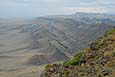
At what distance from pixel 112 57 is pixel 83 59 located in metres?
2.33

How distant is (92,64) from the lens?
1698 centimetres

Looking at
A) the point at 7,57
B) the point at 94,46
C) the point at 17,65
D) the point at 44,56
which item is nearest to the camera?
the point at 94,46

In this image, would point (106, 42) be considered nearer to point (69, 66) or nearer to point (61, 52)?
point (69, 66)

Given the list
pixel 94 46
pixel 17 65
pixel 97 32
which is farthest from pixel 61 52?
pixel 94 46

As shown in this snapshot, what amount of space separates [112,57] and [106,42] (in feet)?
8.94

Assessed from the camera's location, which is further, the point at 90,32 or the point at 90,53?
the point at 90,32

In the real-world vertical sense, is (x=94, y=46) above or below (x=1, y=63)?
above

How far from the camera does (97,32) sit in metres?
186

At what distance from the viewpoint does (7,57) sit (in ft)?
457

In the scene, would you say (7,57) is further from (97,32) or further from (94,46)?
(94,46)

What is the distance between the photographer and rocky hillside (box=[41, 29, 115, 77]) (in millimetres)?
15523

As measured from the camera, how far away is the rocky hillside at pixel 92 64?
1552 centimetres

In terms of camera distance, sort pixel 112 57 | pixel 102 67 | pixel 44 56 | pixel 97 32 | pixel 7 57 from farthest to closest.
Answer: pixel 97 32, pixel 7 57, pixel 44 56, pixel 112 57, pixel 102 67

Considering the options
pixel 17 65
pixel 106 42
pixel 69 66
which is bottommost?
pixel 17 65
